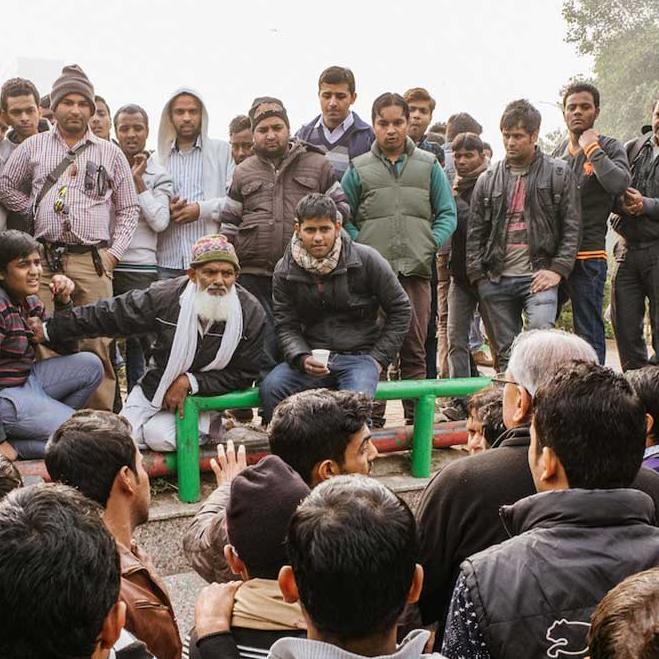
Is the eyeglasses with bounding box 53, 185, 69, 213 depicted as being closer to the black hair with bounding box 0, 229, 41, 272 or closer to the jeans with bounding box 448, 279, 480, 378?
the black hair with bounding box 0, 229, 41, 272

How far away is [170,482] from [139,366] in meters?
1.38

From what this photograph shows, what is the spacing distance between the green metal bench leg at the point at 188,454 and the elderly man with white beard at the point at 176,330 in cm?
Result: 6

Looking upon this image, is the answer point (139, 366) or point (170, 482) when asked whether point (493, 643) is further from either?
point (139, 366)

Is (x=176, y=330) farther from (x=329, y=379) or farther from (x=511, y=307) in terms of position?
(x=511, y=307)

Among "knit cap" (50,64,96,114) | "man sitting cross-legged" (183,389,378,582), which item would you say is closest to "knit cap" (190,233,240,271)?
"knit cap" (50,64,96,114)

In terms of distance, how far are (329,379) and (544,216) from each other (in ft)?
6.05

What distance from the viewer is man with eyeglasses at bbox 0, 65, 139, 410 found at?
4637mm

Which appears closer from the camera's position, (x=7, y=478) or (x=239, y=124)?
(x=7, y=478)

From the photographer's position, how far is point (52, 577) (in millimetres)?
1232

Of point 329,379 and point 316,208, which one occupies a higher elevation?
point 316,208

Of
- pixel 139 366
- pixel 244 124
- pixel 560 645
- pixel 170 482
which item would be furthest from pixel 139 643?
pixel 244 124

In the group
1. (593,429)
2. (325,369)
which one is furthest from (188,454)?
(593,429)

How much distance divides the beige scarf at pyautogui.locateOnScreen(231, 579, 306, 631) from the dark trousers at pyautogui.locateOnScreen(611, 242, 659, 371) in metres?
4.30

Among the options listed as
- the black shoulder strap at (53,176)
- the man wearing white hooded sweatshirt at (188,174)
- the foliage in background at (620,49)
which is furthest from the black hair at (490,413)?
the foliage in background at (620,49)
